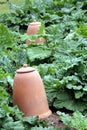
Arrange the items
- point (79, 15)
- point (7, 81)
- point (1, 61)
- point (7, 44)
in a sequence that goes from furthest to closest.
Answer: point (79, 15) → point (7, 44) → point (1, 61) → point (7, 81)

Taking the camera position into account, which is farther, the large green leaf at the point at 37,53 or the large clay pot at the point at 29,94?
the large green leaf at the point at 37,53

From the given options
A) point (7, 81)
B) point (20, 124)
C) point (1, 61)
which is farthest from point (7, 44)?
point (20, 124)

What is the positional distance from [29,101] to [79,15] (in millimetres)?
4938

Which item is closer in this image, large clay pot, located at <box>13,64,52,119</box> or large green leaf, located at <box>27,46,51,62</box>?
large clay pot, located at <box>13,64,52,119</box>

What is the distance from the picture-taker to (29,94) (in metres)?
4.46

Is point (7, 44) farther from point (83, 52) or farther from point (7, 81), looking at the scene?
point (7, 81)

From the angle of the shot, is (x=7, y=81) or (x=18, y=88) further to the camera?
(x=7, y=81)

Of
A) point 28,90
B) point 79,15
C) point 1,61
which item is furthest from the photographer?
point 79,15

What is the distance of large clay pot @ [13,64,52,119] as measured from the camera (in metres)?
4.46

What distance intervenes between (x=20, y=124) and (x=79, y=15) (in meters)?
5.52

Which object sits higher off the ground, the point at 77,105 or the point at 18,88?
the point at 18,88

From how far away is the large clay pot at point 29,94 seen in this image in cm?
446

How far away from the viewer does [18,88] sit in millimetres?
4469

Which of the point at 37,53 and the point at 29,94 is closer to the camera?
the point at 29,94
